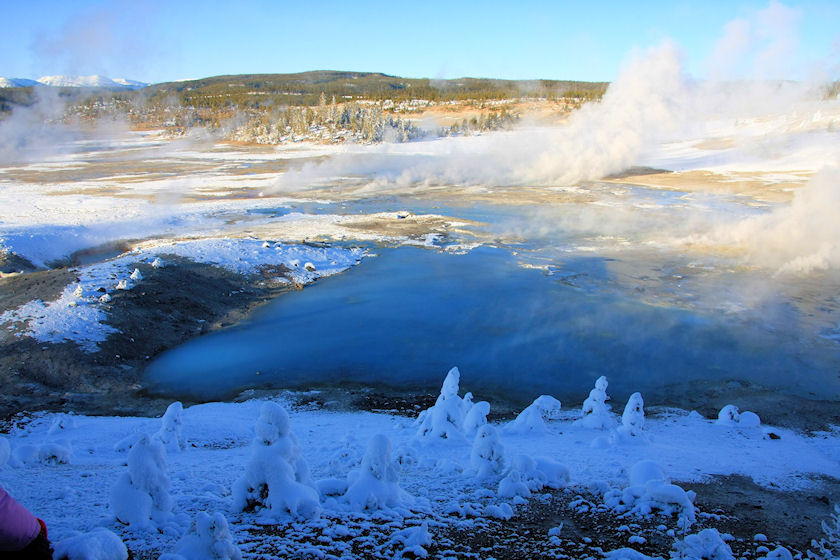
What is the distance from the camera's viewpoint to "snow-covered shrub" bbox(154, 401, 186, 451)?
27.1 feet

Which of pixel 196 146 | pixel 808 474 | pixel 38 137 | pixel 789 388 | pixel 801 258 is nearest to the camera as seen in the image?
pixel 808 474

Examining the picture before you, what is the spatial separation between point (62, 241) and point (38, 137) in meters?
47.8

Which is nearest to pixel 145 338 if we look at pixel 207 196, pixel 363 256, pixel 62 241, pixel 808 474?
pixel 363 256

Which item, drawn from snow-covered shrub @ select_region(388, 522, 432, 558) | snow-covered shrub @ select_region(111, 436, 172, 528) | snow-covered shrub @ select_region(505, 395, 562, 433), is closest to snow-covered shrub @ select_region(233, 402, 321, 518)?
snow-covered shrub @ select_region(111, 436, 172, 528)

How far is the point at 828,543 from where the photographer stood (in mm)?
6023

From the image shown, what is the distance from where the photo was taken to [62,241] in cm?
2281

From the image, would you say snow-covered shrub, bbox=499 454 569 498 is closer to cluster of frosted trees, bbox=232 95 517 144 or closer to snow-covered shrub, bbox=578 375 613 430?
snow-covered shrub, bbox=578 375 613 430

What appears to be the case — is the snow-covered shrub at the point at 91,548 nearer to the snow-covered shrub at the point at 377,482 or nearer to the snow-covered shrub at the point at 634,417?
the snow-covered shrub at the point at 377,482

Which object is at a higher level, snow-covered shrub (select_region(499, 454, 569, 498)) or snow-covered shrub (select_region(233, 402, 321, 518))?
snow-covered shrub (select_region(233, 402, 321, 518))

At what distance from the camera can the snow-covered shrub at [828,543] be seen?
5.76 m

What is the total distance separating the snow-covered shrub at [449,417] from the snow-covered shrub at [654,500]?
8.69ft

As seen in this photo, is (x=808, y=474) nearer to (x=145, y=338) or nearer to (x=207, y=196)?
(x=145, y=338)

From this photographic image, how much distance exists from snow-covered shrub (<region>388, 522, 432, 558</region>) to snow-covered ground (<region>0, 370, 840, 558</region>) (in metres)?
0.02

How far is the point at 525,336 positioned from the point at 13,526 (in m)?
12.2
